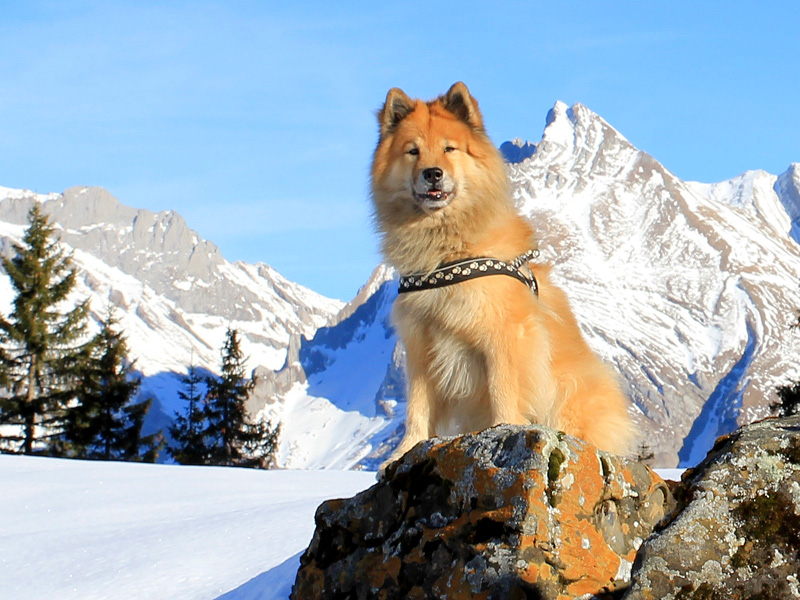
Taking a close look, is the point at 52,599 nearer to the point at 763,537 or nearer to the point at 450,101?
the point at 450,101

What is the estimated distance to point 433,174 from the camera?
6195 mm

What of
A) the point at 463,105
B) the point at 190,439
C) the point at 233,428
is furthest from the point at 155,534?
the point at 233,428

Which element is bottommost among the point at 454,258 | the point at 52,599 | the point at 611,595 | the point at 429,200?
the point at 52,599

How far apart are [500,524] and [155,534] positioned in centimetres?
517

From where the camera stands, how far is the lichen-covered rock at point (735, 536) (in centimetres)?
282

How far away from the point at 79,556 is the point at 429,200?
15.4 ft

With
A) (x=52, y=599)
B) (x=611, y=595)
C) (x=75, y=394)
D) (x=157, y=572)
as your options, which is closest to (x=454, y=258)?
(x=611, y=595)

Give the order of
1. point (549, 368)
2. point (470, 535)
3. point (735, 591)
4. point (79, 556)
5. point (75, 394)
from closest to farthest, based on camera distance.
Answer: point (735, 591), point (470, 535), point (549, 368), point (79, 556), point (75, 394)

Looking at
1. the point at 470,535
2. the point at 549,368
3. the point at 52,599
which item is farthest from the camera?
the point at 52,599

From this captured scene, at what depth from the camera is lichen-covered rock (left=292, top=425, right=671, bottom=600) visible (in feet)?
13.0

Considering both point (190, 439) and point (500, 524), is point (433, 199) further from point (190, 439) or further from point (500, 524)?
point (190, 439)

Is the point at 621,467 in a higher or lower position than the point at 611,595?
higher

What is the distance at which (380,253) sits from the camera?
6.76m

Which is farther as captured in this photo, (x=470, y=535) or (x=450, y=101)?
(x=450, y=101)
